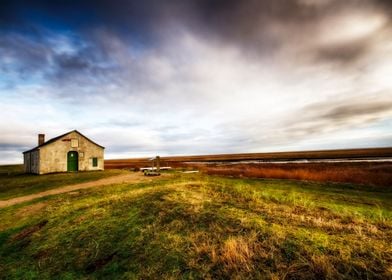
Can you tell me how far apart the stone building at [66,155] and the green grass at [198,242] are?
27223mm

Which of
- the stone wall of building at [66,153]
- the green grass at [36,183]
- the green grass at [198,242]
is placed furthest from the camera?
the stone wall of building at [66,153]

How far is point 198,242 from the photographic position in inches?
233

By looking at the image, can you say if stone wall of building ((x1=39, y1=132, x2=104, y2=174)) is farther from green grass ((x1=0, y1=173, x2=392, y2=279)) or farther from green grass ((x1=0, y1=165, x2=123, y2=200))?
green grass ((x1=0, y1=173, x2=392, y2=279))

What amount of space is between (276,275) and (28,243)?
27.0ft

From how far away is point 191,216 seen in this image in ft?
24.4

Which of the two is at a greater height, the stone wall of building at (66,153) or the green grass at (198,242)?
the stone wall of building at (66,153)

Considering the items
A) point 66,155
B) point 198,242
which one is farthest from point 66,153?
point 198,242

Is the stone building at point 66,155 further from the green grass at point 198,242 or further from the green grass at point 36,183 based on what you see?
the green grass at point 198,242

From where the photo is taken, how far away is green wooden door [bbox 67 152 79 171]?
3592 cm

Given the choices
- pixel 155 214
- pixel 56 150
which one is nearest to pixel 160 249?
pixel 155 214

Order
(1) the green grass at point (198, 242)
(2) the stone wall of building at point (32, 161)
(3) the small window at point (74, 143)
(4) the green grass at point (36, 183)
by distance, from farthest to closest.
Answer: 1. (3) the small window at point (74, 143)
2. (2) the stone wall of building at point (32, 161)
3. (4) the green grass at point (36, 183)
4. (1) the green grass at point (198, 242)

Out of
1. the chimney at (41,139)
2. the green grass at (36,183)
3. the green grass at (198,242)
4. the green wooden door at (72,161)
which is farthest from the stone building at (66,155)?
the green grass at (198,242)

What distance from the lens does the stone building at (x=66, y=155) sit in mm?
34000

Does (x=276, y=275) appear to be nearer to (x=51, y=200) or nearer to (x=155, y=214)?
(x=155, y=214)
